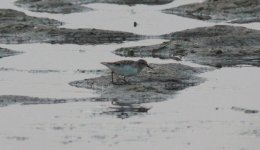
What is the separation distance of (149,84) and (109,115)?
412 centimetres

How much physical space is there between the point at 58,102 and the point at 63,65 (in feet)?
22.2

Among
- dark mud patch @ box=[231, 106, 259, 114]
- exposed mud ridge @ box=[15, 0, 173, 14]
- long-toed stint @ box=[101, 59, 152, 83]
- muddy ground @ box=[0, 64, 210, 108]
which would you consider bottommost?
exposed mud ridge @ box=[15, 0, 173, 14]

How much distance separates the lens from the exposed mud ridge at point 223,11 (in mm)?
42781

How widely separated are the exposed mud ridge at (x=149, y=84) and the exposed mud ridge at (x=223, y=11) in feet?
47.2

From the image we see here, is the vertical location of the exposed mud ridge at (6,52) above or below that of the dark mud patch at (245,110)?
below

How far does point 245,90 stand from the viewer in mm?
25266

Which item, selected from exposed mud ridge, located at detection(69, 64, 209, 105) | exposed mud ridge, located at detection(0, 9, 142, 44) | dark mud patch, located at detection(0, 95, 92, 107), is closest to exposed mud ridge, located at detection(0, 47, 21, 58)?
exposed mud ridge, located at detection(0, 9, 142, 44)

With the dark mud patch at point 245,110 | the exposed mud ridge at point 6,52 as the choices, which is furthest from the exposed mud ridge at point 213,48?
the dark mud patch at point 245,110

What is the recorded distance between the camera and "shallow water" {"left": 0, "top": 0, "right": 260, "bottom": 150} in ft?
62.6

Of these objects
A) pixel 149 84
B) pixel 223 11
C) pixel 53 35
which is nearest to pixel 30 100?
pixel 149 84

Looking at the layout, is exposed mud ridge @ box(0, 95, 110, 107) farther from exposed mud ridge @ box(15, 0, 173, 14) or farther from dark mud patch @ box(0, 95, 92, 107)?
exposed mud ridge @ box(15, 0, 173, 14)

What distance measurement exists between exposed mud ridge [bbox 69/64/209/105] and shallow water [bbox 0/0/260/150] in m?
0.41

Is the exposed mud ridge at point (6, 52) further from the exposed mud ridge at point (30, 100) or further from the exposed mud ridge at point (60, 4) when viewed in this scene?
the exposed mud ridge at point (60, 4)

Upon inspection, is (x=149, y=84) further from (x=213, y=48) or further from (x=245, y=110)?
(x=213, y=48)
